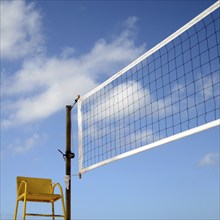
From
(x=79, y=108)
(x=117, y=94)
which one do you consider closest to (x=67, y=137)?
(x=79, y=108)

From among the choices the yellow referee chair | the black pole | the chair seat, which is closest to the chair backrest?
the yellow referee chair

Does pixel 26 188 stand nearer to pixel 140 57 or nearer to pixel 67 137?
pixel 67 137

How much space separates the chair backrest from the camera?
7.05 metres

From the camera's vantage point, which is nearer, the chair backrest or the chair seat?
the chair seat

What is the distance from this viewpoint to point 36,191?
712 centimetres

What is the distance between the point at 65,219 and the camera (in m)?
6.77

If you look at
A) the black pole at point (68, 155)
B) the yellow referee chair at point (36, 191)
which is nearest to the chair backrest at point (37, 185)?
the yellow referee chair at point (36, 191)

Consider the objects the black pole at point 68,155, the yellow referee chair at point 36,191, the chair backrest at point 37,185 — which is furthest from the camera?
the black pole at point 68,155

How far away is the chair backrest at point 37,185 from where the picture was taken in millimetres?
7051

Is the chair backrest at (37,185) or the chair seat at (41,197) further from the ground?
the chair backrest at (37,185)

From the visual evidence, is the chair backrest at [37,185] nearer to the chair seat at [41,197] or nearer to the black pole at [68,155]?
the chair seat at [41,197]

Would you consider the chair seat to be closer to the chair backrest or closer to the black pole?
the chair backrest

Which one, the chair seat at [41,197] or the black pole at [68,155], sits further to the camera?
the black pole at [68,155]

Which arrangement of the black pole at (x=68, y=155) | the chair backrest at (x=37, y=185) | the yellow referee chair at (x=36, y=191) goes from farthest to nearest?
the black pole at (x=68, y=155) → the chair backrest at (x=37, y=185) → the yellow referee chair at (x=36, y=191)
